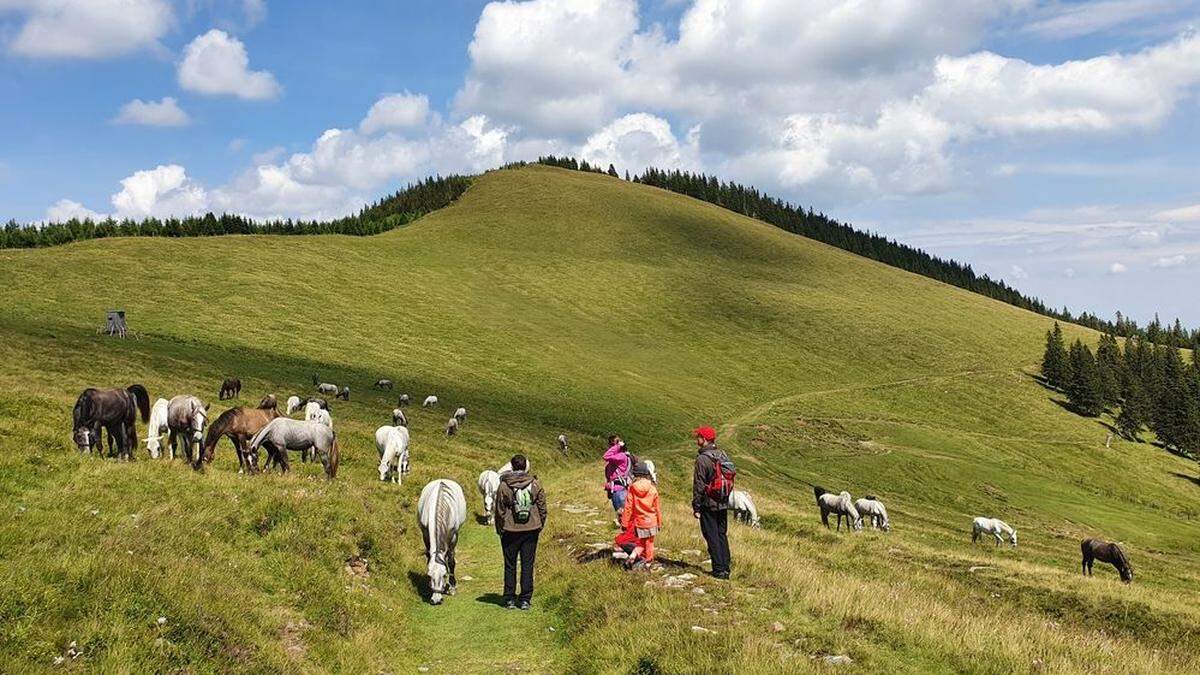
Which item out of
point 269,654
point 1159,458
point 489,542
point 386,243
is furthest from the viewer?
point 386,243

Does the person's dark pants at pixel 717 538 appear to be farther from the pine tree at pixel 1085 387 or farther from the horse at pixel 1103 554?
the pine tree at pixel 1085 387

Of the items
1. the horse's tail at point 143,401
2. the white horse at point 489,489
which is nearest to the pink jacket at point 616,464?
the white horse at point 489,489

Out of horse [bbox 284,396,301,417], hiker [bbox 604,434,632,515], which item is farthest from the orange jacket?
horse [bbox 284,396,301,417]

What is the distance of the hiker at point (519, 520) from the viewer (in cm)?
1296

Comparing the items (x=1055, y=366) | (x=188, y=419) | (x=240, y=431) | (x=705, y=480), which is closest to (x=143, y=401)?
(x=188, y=419)

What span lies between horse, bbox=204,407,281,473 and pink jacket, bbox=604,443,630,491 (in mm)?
10000

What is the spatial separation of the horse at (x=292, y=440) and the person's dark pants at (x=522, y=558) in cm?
913

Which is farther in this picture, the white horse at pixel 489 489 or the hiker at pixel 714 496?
the white horse at pixel 489 489

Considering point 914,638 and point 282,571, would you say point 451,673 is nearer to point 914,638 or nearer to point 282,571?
point 282,571

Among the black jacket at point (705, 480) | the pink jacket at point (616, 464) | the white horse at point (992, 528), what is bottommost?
the white horse at point (992, 528)

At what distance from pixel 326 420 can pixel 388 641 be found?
1221cm

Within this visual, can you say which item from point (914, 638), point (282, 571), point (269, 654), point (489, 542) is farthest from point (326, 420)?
point (914, 638)

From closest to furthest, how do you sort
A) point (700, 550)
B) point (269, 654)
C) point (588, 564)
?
point (269, 654) → point (588, 564) → point (700, 550)

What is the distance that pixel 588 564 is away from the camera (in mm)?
14930
